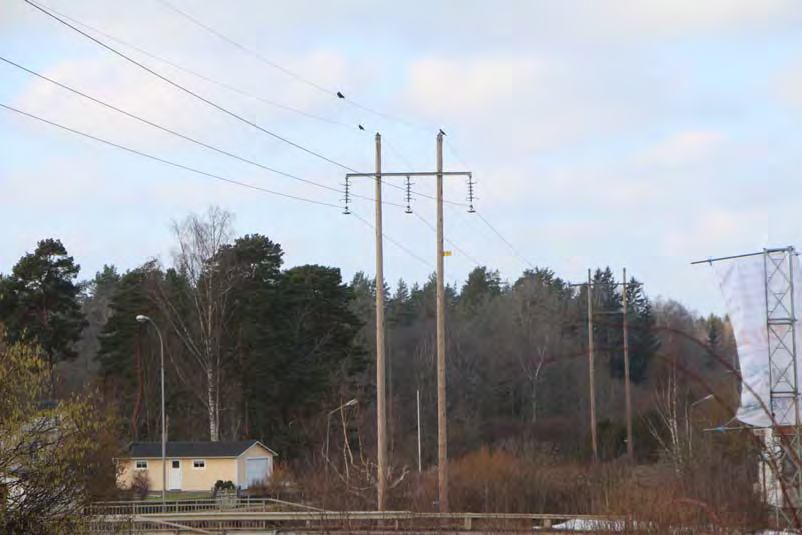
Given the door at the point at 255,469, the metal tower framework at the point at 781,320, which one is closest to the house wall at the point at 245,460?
the door at the point at 255,469

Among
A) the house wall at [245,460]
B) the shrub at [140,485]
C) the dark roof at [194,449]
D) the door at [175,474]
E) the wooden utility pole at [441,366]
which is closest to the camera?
the wooden utility pole at [441,366]

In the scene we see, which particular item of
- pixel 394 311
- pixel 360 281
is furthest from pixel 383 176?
pixel 360 281

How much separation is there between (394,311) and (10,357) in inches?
3031

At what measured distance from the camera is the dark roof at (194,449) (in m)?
57.4

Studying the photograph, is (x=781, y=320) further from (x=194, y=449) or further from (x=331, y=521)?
(x=194, y=449)

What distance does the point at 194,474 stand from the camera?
6000cm

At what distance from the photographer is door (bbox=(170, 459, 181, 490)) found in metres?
60.1

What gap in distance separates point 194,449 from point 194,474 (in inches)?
73.4

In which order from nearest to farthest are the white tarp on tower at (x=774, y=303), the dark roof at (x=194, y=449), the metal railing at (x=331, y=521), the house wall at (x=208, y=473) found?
1. the white tarp on tower at (x=774, y=303)
2. the metal railing at (x=331, y=521)
3. the dark roof at (x=194, y=449)
4. the house wall at (x=208, y=473)

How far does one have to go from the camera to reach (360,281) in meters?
133

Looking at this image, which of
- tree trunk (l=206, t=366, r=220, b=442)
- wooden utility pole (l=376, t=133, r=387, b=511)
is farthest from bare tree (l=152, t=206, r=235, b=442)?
wooden utility pole (l=376, t=133, r=387, b=511)

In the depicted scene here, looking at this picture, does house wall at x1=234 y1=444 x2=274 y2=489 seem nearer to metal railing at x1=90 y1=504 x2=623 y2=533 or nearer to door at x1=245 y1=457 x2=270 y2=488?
door at x1=245 y1=457 x2=270 y2=488

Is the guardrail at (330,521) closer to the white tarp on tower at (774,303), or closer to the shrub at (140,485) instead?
the white tarp on tower at (774,303)

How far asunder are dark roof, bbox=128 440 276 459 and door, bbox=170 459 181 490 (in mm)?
847
